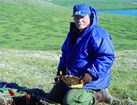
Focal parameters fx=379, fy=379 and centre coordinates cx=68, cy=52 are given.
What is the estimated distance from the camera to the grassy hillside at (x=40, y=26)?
8225cm

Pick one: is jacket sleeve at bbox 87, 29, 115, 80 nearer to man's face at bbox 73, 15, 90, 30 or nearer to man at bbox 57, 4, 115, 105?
man at bbox 57, 4, 115, 105

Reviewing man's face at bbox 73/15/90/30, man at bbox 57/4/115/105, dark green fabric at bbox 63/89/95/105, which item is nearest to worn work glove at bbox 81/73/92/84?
man at bbox 57/4/115/105

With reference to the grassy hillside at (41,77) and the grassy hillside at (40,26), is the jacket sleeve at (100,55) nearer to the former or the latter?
the grassy hillside at (41,77)

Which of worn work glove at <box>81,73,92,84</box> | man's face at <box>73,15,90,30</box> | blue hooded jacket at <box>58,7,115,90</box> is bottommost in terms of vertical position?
worn work glove at <box>81,73,92,84</box>

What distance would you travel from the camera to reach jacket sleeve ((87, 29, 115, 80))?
27.6 feet

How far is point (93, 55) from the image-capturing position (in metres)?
8.70

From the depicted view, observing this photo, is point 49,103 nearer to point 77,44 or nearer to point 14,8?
point 77,44

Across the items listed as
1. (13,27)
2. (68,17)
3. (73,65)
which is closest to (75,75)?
(73,65)

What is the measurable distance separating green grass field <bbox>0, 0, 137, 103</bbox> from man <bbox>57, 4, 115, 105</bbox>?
2.65 meters

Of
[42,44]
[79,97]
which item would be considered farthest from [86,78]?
[42,44]

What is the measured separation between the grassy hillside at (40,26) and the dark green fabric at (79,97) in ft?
215

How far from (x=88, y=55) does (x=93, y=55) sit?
116 mm

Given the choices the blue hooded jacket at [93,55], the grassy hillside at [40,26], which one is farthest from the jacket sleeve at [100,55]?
the grassy hillside at [40,26]

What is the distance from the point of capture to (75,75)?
29.1ft
